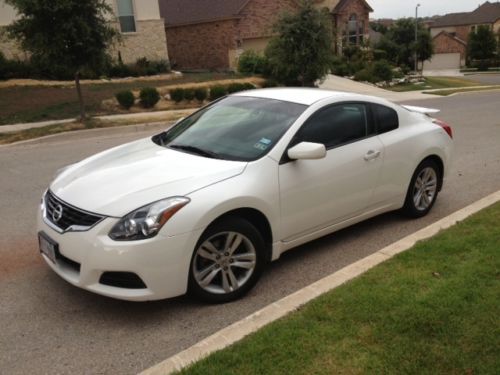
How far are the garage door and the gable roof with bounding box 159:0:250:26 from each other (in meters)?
50.5

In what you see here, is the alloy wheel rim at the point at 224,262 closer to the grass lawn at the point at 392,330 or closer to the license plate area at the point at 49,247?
the grass lawn at the point at 392,330

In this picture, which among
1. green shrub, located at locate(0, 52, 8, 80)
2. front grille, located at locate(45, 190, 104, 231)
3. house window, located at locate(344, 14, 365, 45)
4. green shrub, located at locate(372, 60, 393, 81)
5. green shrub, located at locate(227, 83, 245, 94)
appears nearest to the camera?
front grille, located at locate(45, 190, 104, 231)

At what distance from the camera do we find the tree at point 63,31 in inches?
506

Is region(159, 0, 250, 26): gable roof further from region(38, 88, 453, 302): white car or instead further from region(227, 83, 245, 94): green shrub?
region(38, 88, 453, 302): white car

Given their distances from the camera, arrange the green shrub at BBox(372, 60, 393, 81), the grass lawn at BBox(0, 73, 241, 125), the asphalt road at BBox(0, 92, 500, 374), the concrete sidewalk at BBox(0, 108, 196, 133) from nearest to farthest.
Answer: the asphalt road at BBox(0, 92, 500, 374) < the concrete sidewalk at BBox(0, 108, 196, 133) < the grass lawn at BBox(0, 73, 241, 125) < the green shrub at BBox(372, 60, 393, 81)

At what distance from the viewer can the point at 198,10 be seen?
3478 cm

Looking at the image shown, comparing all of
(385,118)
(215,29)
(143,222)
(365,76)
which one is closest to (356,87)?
(365,76)

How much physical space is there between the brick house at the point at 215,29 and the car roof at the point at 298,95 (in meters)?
26.3

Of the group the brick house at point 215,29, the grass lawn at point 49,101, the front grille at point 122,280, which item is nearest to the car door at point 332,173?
the front grille at point 122,280

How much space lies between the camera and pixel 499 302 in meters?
3.55

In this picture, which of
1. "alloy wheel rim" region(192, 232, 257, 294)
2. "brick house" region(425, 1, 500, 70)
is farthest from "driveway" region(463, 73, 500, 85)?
"alloy wheel rim" region(192, 232, 257, 294)

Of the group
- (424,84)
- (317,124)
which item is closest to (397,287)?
(317,124)

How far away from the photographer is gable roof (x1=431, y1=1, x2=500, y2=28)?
289 ft

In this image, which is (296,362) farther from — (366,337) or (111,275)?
(111,275)
